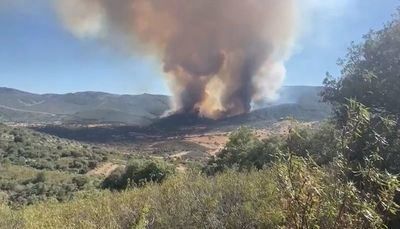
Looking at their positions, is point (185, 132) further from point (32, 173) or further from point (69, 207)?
point (69, 207)

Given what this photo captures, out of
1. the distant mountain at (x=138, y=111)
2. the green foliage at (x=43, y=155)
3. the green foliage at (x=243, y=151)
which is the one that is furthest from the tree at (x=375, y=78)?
the green foliage at (x=43, y=155)

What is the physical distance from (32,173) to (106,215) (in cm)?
2931

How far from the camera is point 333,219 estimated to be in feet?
11.0

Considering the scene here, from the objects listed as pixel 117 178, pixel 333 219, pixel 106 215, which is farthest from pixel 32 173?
pixel 333 219

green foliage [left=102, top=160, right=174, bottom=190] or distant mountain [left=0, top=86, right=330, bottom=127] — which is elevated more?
distant mountain [left=0, top=86, right=330, bottom=127]

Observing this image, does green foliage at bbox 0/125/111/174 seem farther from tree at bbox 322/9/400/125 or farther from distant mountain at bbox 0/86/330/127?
tree at bbox 322/9/400/125

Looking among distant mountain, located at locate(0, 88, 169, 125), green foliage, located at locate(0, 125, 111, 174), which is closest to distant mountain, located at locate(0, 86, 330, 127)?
distant mountain, located at locate(0, 88, 169, 125)

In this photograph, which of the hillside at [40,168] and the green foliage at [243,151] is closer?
the green foliage at [243,151]

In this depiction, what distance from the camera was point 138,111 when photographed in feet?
530

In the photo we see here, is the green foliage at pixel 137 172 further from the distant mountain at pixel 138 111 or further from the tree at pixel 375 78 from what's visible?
the tree at pixel 375 78

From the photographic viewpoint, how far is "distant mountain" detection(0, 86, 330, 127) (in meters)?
96.0

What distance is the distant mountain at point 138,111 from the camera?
9600 centimetres

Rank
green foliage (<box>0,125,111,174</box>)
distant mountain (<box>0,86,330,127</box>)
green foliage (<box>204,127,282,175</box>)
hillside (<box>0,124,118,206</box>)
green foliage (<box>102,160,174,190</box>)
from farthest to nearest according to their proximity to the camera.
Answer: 1. distant mountain (<box>0,86,330,127</box>)
2. green foliage (<box>0,125,111,174</box>)
3. hillside (<box>0,124,118,206</box>)
4. green foliage (<box>102,160,174,190</box>)
5. green foliage (<box>204,127,282,175</box>)

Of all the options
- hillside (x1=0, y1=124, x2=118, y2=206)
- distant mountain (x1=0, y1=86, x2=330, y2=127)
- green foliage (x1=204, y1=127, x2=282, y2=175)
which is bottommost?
hillside (x1=0, y1=124, x2=118, y2=206)
